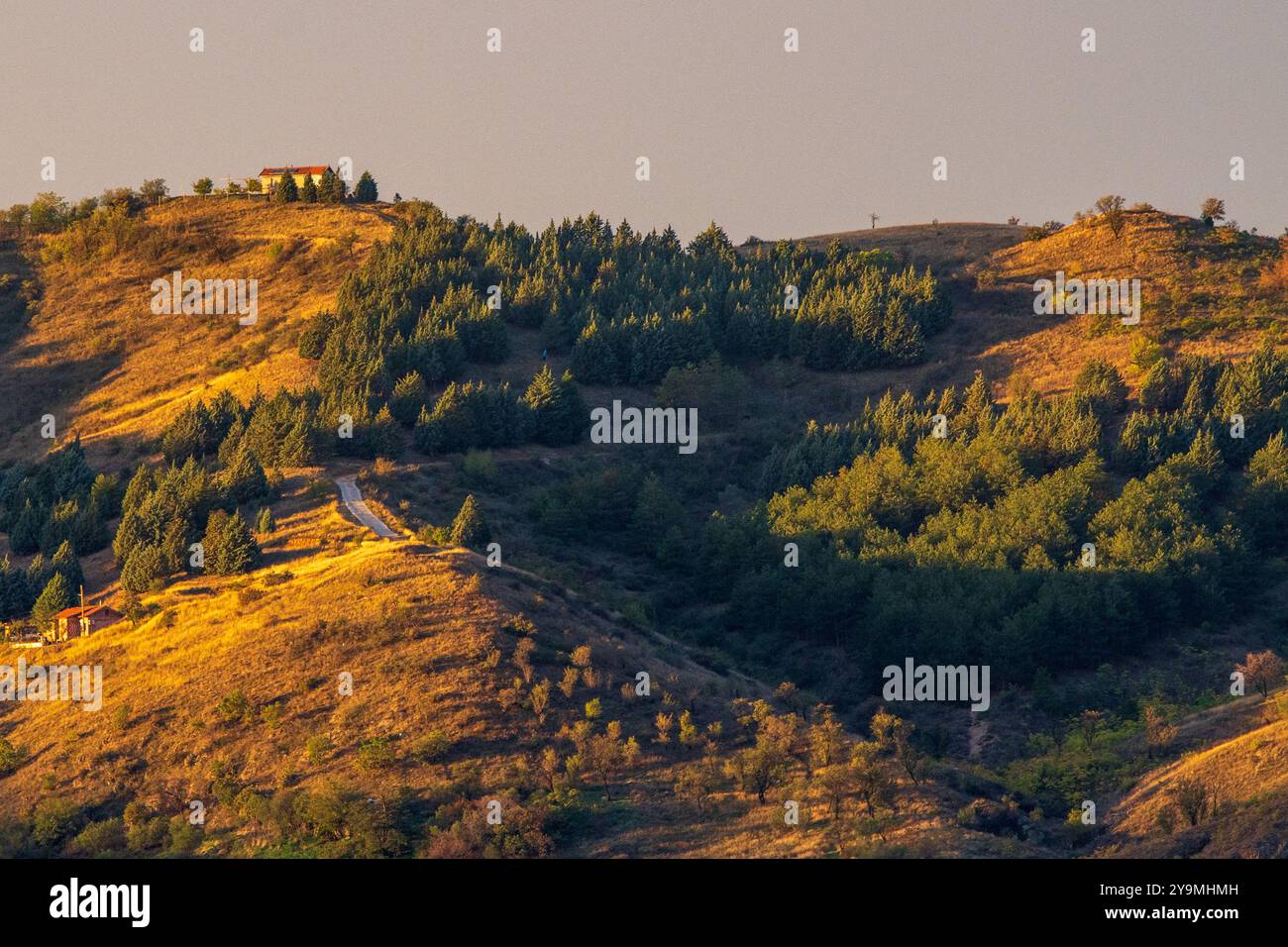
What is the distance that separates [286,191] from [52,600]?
7183 cm

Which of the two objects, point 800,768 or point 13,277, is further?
point 13,277

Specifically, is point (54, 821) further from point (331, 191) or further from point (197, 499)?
point (331, 191)

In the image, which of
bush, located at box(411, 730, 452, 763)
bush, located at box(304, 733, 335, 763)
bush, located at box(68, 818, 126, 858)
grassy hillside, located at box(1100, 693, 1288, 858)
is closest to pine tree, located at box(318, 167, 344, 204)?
bush, located at box(304, 733, 335, 763)

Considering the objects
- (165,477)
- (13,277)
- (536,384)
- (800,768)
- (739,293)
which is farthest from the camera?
(13,277)

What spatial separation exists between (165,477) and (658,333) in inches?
1391

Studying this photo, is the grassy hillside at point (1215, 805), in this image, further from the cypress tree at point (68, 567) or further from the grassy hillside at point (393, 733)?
the cypress tree at point (68, 567)

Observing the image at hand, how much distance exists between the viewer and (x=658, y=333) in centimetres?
10956

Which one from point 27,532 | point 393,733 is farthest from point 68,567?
point 393,733

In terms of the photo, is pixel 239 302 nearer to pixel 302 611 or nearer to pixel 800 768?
pixel 302 611

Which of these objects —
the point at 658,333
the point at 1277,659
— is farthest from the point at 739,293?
the point at 1277,659

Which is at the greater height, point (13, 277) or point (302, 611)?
point (13, 277)

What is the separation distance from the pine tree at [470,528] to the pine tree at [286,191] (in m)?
68.3

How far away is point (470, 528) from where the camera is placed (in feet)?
258

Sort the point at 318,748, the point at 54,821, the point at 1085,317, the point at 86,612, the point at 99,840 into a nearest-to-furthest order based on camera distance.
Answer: the point at 99,840
the point at 54,821
the point at 318,748
the point at 86,612
the point at 1085,317
